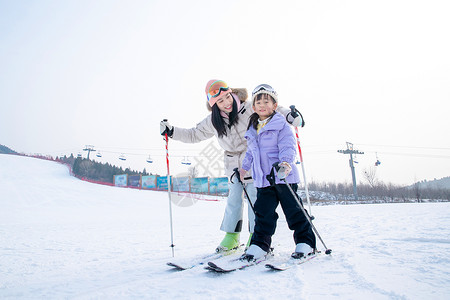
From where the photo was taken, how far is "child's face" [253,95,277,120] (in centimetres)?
237

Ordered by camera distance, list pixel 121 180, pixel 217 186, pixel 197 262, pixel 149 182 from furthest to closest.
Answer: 1. pixel 121 180
2. pixel 217 186
3. pixel 149 182
4. pixel 197 262

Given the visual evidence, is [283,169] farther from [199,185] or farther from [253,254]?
[199,185]

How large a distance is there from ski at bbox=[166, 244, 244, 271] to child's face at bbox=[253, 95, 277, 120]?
139 cm

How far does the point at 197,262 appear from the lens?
6.89ft

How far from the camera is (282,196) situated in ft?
6.93

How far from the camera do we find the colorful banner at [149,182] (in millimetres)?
25688

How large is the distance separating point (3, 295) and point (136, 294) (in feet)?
2.96

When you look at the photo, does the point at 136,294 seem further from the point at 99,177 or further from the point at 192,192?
the point at 99,177

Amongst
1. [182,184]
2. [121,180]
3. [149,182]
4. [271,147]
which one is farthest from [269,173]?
[121,180]

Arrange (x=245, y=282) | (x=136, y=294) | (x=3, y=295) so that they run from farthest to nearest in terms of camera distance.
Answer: (x=3, y=295)
(x=245, y=282)
(x=136, y=294)

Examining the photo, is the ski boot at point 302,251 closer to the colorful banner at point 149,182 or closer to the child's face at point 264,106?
the child's face at point 264,106

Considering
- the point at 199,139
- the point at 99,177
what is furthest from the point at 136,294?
the point at 99,177

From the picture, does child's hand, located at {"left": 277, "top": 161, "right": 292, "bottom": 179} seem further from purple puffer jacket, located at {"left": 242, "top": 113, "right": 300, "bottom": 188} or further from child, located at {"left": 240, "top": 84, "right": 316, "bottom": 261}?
purple puffer jacket, located at {"left": 242, "top": 113, "right": 300, "bottom": 188}

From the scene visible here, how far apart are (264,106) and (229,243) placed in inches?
57.3
